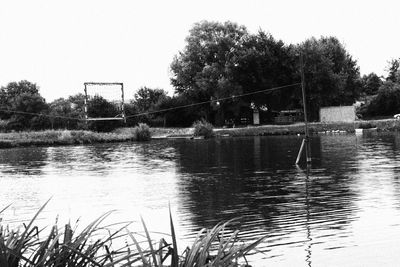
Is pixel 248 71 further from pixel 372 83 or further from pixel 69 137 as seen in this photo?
pixel 372 83

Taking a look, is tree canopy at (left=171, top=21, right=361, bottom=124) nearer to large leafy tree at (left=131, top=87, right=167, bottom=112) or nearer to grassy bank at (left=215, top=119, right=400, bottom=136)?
grassy bank at (left=215, top=119, right=400, bottom=136)

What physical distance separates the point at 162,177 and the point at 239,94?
54.5 m

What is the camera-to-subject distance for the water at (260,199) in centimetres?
1099

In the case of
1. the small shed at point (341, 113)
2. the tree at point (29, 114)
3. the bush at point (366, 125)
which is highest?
the tree at point (29, 114)

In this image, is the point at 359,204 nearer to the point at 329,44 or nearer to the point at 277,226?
the point at 277,226

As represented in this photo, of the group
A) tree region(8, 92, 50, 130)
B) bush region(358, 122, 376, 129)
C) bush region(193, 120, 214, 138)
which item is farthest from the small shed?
tree region(8, 92, 50, 130)

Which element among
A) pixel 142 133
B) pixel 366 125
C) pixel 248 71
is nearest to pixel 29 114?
pixel 142 133

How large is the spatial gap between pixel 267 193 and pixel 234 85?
61970 mm

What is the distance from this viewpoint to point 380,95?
295 feet

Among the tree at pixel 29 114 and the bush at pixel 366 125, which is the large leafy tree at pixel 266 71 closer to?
the bush at pixel 366 125

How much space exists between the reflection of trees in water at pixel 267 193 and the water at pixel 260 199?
0.03 m

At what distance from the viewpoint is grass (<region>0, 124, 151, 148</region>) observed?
72.1 metres

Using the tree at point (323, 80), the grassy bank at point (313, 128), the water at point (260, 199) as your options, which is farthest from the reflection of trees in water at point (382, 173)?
the tree at point (323, 80)

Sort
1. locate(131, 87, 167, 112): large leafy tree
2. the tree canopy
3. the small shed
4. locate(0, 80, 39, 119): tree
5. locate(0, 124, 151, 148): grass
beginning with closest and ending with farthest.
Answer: locate(0, 124, 151, 148): grass → the tree canopy → the small shed → locate(131, 87, 167, 112): large leafy tree → locate(0, 80, 39, 119): tree
